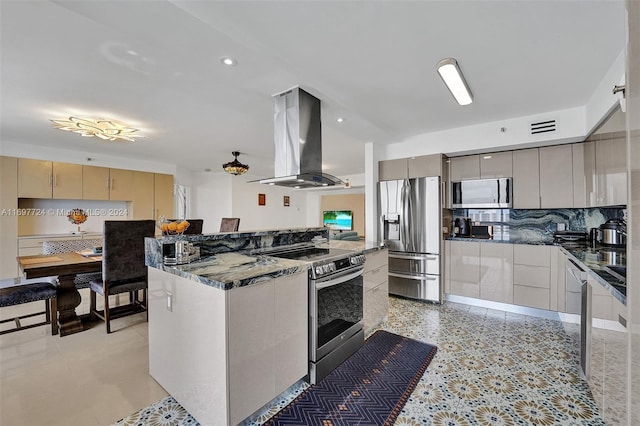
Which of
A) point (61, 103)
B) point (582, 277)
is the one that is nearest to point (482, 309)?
point (582, 277)

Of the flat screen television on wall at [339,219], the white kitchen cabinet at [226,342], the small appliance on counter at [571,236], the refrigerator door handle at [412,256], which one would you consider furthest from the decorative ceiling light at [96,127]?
the flat screen television on wall at [339,219]

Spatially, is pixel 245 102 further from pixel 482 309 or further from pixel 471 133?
pixel 482 309

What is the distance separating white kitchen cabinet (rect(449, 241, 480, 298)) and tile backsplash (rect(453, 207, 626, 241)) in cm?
56

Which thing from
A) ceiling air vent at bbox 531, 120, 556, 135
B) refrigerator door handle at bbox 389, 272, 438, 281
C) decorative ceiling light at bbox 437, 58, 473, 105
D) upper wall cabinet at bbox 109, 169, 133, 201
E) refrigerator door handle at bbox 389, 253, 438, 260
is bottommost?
refrigerator door handle at bbox 389, 272, 438, 281

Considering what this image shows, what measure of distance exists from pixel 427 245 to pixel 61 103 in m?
4.69

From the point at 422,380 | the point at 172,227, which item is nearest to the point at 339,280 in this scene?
the point at 422,380

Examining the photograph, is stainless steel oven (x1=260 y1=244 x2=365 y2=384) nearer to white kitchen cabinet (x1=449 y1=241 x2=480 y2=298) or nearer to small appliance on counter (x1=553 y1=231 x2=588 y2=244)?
white kitchen cabinet (x1=449 y1=241 x2=480 y2=298)

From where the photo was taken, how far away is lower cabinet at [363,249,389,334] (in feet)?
8.57

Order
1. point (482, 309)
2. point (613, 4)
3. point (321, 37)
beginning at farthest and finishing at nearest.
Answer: point (482, 309), point (321, 37), point (613, 4)

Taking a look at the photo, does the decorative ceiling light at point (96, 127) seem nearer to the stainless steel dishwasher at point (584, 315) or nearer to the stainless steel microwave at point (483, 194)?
the stainless steel microwave at point (483, 194)

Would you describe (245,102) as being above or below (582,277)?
above

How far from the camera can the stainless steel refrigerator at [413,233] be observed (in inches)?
145

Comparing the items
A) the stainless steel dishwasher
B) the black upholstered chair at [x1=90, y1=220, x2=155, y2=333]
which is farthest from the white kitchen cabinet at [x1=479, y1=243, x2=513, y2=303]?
the black upholstered chair at [x1=90, y1=220, x2=155, y2=333]

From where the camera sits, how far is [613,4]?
1531mm
